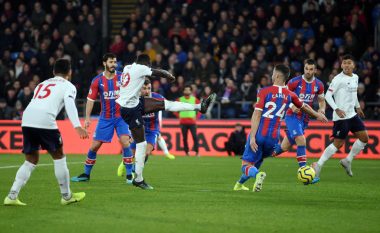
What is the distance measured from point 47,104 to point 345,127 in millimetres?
7389

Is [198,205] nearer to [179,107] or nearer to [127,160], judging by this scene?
[179,107]

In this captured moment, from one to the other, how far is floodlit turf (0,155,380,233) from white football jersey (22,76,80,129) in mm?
1130

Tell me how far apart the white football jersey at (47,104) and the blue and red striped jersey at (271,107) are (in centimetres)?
320

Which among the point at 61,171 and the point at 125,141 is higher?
the point at 61,171

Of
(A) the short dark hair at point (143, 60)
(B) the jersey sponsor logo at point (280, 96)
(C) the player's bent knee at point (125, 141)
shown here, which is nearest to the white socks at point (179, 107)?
(A) the short dark hair at point (143, 60)

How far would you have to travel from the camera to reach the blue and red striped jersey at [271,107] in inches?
470

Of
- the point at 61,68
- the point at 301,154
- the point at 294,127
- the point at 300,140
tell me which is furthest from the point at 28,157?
the point at 294,127

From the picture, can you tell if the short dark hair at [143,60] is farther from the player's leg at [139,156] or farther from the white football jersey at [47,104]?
the white football jersey at [47,104]

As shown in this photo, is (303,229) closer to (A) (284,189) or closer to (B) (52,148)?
(B) (52,148)

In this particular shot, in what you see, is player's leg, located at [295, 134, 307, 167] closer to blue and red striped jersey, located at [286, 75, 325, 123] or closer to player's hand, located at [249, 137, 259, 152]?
blue and red striped jersey, located at [286, 75, 325, 123]

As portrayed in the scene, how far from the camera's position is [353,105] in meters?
15.7

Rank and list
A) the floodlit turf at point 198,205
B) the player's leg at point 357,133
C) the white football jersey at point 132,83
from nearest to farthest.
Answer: the floodlit turf at point 198,205
the white football jersey at point 132,83
the player's leg at point 357,133

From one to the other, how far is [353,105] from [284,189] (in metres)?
3.45

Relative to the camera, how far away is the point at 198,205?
10.6m
